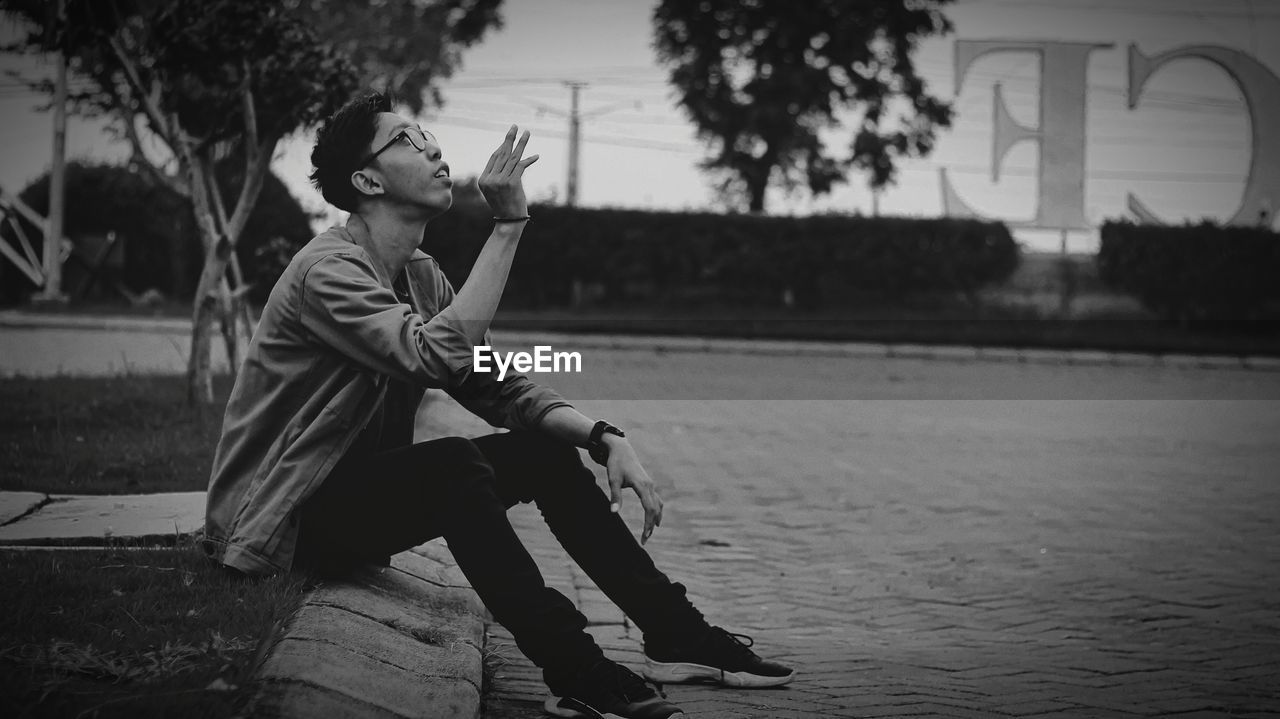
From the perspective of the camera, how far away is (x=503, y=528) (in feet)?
11.3

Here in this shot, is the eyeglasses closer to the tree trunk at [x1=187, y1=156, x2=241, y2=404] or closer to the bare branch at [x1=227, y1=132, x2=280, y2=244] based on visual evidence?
the tree trunk at [x1=187, y1=156, x2=241, y2=404]

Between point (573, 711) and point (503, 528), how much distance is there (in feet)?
1.63

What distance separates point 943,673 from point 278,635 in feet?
6.96

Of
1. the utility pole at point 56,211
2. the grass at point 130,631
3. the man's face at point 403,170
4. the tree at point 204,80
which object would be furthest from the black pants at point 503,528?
the utility pole at point 56,211

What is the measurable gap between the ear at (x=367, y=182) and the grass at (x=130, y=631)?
1.09 m

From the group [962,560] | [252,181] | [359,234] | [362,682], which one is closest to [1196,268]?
[962,560]

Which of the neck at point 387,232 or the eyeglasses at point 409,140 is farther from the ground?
the eyeglasses at point 409,140

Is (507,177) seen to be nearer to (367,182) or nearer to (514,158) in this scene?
(514,158)

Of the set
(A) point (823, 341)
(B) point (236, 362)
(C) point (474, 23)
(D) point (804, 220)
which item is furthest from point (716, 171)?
(B) point (236, 362)

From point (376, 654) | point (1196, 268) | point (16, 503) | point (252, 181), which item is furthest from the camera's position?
point (1196, 268)

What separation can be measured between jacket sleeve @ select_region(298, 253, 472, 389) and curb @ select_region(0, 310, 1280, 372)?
14587 mm

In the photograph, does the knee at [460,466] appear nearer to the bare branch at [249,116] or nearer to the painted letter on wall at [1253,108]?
the bare branch at [249,116]

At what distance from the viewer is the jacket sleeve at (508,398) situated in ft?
12.7

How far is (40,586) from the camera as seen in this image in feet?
11.3
